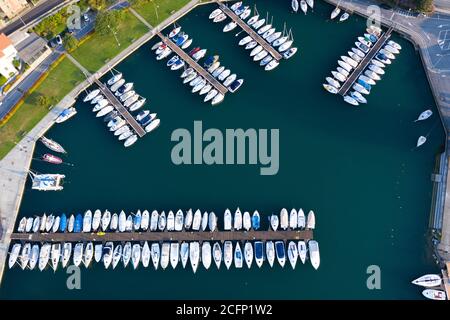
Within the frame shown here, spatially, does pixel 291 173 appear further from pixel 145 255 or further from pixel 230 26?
pixel 230 26

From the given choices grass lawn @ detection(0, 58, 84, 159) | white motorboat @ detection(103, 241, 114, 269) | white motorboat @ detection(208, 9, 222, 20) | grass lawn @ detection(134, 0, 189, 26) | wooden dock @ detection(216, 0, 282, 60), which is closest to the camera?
white motorboat @ detection(103, 241, 114, 269)

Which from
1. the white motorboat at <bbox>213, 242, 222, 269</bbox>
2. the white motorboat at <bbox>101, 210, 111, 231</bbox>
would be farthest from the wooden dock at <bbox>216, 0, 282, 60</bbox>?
the white motorboat at <bbox>101, 210, 111, 231</bbox>

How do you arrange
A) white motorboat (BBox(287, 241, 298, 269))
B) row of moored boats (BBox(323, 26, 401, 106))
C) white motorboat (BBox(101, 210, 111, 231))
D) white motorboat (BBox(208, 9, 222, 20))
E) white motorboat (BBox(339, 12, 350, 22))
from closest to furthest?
1. white motorboat (BBox(287, 241, 298, 269))
2. white motorboat (BBox(101, 210, 111, 231))
3. row of moored boats (BBox(323, 26, 401, 106))
4. white motorboat (BBox(339, 12, 350, 22))
5. white motorboat (BBox(208, 9, 222, 20))

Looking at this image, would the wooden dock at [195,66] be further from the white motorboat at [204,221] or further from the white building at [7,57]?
the white building at [7,57]

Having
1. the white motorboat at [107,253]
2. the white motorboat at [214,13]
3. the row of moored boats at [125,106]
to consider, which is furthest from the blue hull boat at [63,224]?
the white motorboat at [214,13]

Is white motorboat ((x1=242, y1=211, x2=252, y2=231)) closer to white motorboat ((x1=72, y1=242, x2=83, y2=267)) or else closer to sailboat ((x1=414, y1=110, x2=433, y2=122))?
white motorboat ((x1=72, y1=242, x2=83, y2=267))

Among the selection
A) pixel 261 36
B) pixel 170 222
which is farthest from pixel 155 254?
pixel 261 36

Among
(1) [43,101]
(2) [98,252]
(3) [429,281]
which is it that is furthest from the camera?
(1) [43,101]
